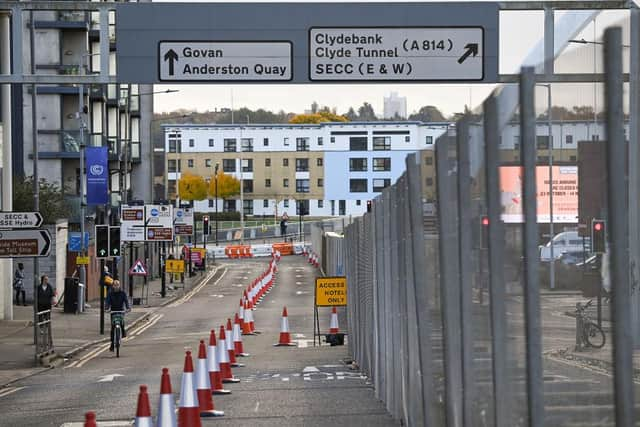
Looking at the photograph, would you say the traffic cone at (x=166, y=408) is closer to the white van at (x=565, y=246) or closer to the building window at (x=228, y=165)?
the white van at (x=565, y=246)

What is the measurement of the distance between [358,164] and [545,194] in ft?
328

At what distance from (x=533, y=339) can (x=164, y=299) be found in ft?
170

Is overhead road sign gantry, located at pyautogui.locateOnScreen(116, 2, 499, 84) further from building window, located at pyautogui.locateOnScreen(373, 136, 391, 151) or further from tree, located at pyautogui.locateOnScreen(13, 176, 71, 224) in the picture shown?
building window, located at pyautogui.locateOnScreen(373, 136, 391, 151)

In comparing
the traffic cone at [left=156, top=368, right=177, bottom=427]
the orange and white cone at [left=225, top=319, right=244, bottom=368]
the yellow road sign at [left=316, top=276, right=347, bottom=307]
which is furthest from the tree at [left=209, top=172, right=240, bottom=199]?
the traffic cone at [left=156, top=368, right=177, bottom=427]

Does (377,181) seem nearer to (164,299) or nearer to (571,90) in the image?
(164,299)

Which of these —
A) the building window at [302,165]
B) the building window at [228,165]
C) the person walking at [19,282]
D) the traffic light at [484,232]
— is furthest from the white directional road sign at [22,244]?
the building window at [228,165]

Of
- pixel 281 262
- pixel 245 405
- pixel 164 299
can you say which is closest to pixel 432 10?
pixel 245 405

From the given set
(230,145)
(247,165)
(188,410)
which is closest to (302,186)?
(247,165)

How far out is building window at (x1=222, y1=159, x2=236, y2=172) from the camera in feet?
486

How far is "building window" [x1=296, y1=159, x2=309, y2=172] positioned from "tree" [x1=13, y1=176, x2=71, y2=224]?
255 ft

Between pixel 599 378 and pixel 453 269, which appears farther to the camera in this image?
pixel 453 269

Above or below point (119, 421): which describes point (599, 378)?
above

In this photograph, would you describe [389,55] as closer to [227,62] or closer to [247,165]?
[227,62]

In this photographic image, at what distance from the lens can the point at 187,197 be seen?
507 ft
